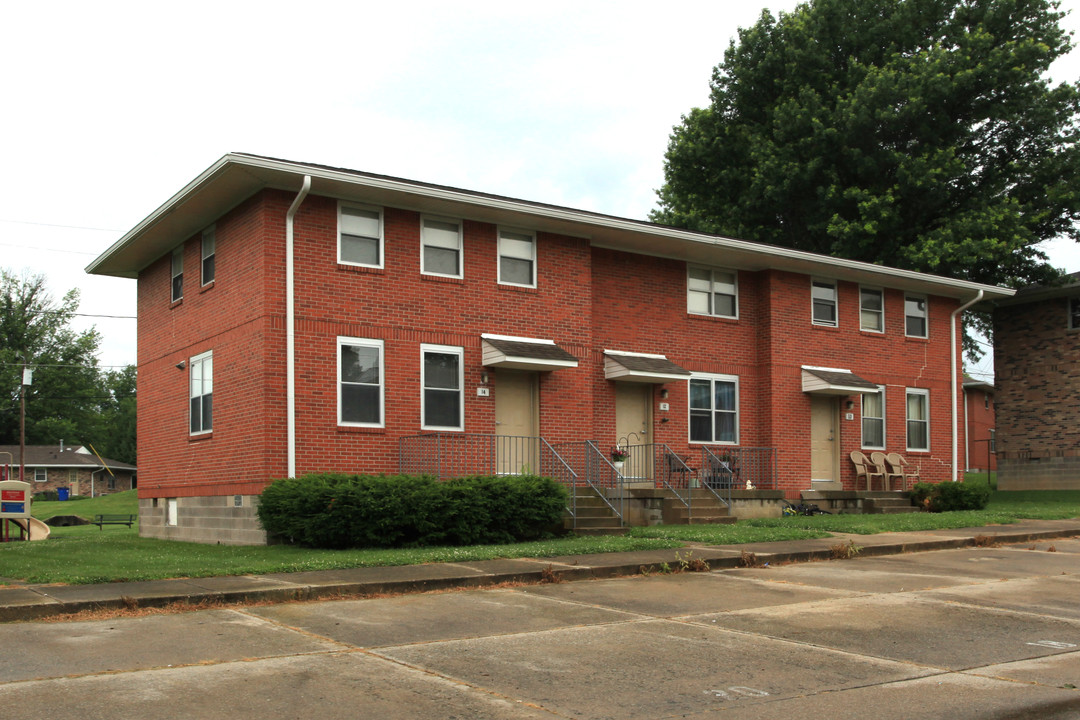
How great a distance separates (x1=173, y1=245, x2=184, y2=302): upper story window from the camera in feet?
63.6

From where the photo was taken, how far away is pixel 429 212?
17578mm

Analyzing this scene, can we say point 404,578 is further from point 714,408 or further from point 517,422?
point 714,408

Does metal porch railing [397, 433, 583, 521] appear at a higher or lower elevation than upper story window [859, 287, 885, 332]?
lower

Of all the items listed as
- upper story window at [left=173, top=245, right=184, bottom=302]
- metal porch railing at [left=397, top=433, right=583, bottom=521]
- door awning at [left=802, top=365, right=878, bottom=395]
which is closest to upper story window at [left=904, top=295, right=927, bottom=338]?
door awning at [left=802, top=365, right=878, bottom=395]

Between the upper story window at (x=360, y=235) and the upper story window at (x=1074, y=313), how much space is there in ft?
71.5

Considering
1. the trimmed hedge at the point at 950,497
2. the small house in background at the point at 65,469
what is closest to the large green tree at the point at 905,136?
the trimmed hedge at the point at 950,497

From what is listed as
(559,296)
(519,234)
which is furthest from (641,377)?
(519,234)

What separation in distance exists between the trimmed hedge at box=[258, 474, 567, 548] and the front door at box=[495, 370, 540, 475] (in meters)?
2.41

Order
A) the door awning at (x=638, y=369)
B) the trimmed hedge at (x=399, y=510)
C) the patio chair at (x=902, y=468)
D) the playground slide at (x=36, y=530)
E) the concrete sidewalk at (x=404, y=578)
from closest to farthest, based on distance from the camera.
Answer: the concrete sidewalk at (x=404, y=578)
the trimmed hedge at (x=399, y=510)
the playground slide at (x=36, y=530)
the door awning at (x=638, y=369)
the patio chair at (x=902, y=468)

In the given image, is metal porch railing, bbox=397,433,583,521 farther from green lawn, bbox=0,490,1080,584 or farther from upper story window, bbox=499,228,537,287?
upper story window, bbox=499,228,537,287

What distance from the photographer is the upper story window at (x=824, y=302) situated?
75.7 ft

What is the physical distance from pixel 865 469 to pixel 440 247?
37.3 feet

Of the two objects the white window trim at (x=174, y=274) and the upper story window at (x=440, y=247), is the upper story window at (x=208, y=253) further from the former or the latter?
the upper story window at (x=440, y=247)

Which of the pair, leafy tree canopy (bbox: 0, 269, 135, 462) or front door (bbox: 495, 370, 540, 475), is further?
leafy tree canopy (bbox: 0, 269, 135, 462)
